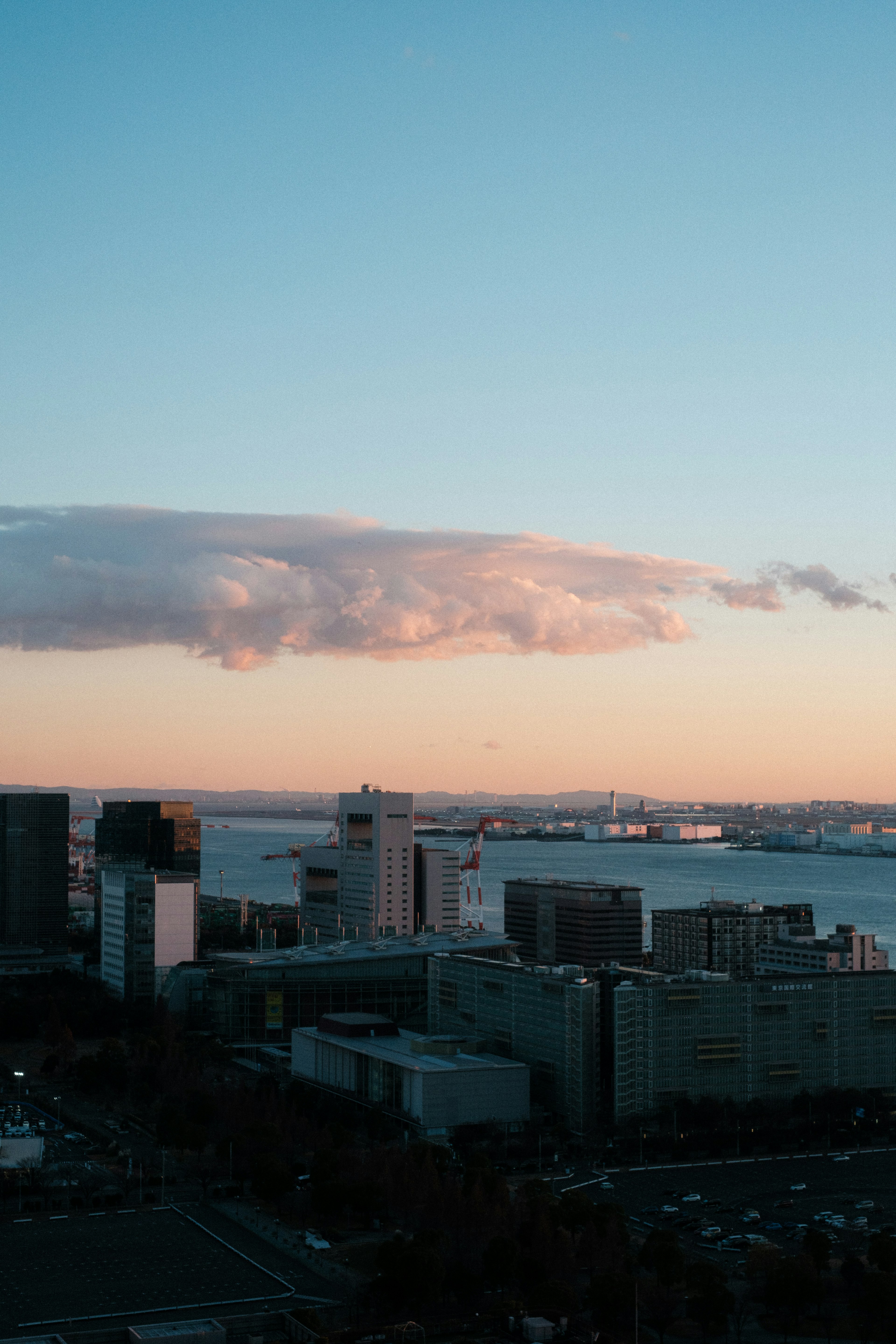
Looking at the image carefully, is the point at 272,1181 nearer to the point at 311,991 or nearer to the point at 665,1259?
the point at 665,1259

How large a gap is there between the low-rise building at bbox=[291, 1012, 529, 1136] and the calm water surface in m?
26.7

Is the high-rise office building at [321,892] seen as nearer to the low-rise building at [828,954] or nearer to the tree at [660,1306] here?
the low-rise building at [828,954]

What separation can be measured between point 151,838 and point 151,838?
3cm

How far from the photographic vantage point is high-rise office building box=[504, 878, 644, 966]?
40.2 metres

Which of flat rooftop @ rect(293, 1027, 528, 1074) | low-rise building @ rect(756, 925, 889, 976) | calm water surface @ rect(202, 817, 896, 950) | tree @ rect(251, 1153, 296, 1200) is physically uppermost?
low-rise building @ rect(756, 925, 889, 976)

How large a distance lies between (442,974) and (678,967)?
41.2 feet

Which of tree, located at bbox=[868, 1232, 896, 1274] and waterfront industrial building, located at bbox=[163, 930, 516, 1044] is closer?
tree, located at bbox=[868, 1232, 896, 1274]

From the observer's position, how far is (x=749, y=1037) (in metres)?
23.5

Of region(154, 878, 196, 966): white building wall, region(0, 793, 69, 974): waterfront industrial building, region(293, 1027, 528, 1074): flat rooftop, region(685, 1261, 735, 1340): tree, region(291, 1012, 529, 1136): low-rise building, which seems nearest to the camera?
region(685, 1261, 735, 1340): tree

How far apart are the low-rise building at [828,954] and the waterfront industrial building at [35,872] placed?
76.0 feet

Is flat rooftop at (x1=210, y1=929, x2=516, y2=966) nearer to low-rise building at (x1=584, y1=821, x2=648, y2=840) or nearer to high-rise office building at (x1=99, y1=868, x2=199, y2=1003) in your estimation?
high-rise office building at (x1=99, y1=868, x2=199, y2=1003)

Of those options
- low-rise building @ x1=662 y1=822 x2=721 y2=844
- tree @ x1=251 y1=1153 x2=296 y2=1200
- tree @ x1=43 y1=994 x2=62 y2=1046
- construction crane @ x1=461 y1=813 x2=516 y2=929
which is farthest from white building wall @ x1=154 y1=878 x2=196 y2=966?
low-rise building @ x1=662 y1=822 x2=721 y2=844

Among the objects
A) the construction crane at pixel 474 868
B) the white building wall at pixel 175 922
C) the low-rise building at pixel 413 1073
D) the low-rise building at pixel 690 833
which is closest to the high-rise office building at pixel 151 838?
the construction crane at pixel 474 868

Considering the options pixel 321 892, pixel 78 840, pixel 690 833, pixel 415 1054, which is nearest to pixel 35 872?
pixel 321 892
